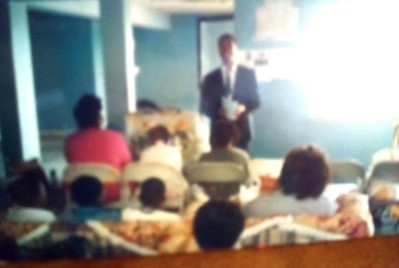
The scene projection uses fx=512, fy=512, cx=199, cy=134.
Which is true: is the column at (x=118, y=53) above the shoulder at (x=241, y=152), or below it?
above

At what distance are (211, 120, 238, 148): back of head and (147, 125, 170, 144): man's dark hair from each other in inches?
4.2

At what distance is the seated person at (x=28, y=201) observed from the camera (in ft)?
3.76

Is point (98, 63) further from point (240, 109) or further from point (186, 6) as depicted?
point (240, 109)

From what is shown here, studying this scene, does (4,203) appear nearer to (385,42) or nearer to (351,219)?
(351,219)

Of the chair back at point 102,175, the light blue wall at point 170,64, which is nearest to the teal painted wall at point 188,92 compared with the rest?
the light blue wall at point 170,64

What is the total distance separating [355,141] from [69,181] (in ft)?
2.18

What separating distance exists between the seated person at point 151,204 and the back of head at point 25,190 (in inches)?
7.9

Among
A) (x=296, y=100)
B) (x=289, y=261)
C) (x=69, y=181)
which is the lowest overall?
(x=289, y=261)

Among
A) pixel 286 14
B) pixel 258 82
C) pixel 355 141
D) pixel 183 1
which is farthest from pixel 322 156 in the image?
pixel 183 1

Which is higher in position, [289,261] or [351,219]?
[351,219]

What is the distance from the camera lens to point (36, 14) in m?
1.08

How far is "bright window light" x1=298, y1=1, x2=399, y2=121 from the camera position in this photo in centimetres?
117

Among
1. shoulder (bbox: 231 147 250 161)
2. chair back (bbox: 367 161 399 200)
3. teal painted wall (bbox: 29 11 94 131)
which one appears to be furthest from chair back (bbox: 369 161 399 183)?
A: teal painted wall (bbox: 29 11 94 131)

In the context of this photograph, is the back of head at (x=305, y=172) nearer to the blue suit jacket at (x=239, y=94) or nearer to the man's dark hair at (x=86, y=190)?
the blue suit jacket at (x=239, y=94)
